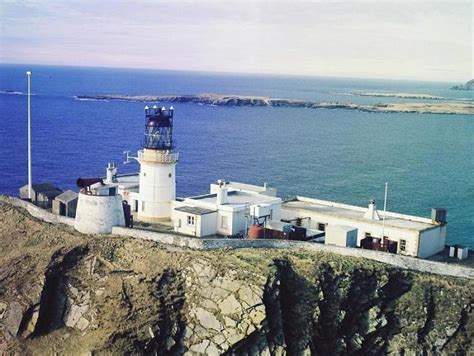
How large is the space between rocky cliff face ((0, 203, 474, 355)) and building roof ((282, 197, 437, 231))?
229 inches

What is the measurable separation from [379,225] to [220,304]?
44.2 ft

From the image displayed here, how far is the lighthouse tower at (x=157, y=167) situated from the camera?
43.1 meters

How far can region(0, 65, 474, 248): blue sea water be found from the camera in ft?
239

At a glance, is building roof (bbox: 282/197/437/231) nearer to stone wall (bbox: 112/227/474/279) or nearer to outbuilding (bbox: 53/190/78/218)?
stone wall (bbox: 112/227/474/279)

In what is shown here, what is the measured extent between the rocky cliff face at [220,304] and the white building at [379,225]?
12.3 feet

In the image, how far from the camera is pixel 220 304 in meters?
33.3

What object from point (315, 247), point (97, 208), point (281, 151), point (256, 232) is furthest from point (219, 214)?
point (281, 151)

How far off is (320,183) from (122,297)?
151 feet

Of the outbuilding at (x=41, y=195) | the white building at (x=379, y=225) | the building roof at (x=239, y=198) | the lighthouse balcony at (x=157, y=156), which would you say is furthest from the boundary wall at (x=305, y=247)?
the outbuilding at (x=41, y=195)

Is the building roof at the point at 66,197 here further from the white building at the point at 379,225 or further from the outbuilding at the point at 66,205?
the white building at the point at 379,225

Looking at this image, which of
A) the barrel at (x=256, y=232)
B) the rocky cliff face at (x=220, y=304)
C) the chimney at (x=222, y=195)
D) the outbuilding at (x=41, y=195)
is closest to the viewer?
the rocky cliff face at (x=220, y=304)

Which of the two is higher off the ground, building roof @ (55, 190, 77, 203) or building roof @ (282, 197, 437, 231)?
building roof @ (55, 190, 77, 203)

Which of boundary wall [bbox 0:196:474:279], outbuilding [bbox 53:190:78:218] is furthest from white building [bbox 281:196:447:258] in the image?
outbuilding [bbox 53:190:78:218]

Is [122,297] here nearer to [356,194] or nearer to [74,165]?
[356,194]
